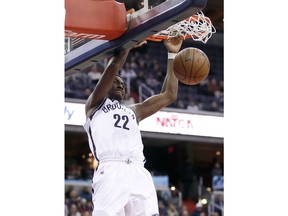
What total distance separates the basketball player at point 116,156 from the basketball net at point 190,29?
454 millimetres

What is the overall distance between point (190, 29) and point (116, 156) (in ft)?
3.85

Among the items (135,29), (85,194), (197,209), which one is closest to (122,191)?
(135,29)

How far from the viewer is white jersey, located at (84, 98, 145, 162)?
4.85 meters

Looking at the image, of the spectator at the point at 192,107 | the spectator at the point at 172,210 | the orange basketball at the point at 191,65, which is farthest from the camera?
the spectator at the point at 192,107

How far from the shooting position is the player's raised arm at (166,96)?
526 centimetres

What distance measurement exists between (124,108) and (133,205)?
70 centimetres

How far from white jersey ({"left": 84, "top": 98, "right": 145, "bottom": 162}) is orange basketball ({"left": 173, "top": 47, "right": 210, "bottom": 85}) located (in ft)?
1.54

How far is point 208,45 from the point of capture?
2019cm

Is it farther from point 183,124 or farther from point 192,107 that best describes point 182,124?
point 192,107

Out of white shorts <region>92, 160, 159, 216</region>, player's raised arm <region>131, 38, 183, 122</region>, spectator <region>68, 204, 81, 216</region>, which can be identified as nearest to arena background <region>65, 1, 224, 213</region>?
spectator <region>68, 204, 81, 216</region>
